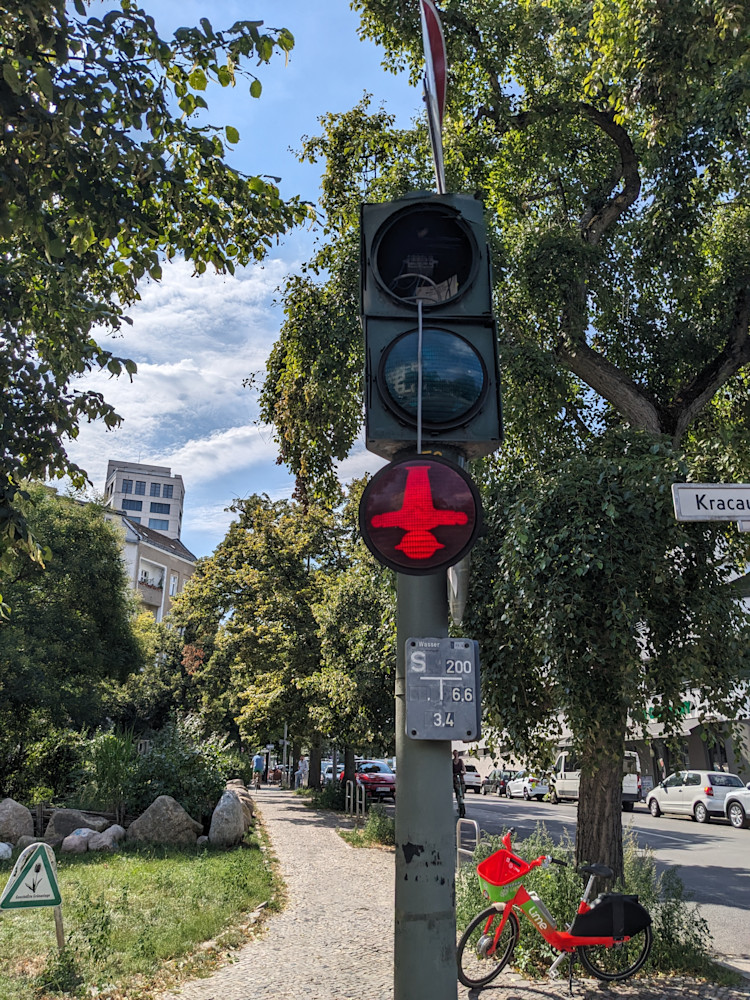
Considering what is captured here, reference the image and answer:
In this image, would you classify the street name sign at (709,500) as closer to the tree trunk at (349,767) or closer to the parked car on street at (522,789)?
the tree trunk at (349,767)

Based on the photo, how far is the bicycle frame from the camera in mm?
5840

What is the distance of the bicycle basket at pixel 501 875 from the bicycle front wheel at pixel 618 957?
0.68 meters

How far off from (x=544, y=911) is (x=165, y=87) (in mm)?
6509

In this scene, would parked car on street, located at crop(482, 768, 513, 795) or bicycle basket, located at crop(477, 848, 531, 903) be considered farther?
parked car on street, located at crop(482, 768, 513, 795)

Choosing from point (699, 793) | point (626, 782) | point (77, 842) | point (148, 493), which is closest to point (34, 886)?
point (77, 842)

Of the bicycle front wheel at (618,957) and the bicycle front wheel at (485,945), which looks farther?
the bicycle front wheel at (485,945)

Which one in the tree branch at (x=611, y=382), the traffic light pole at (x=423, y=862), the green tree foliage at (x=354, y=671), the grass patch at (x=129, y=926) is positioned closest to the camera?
the traffic light pole at (x=423, y=862)

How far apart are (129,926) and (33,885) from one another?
1644 millimetres

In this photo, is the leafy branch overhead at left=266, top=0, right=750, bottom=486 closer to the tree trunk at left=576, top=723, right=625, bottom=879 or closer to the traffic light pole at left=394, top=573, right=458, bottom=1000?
the tree trunk at left=576, top=723, right=625, bottom=879

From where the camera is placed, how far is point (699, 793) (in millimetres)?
24922

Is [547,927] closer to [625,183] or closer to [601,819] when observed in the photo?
[601,819]

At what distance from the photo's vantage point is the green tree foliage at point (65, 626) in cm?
1903

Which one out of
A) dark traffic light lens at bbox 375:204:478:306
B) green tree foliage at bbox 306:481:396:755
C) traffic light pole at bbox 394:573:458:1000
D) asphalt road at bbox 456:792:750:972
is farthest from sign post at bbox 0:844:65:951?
green tree foliage at bbox 306:481:396:755

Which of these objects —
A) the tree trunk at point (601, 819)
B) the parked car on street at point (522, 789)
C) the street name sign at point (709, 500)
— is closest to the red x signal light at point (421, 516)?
the street name sign at point (709, 500)
